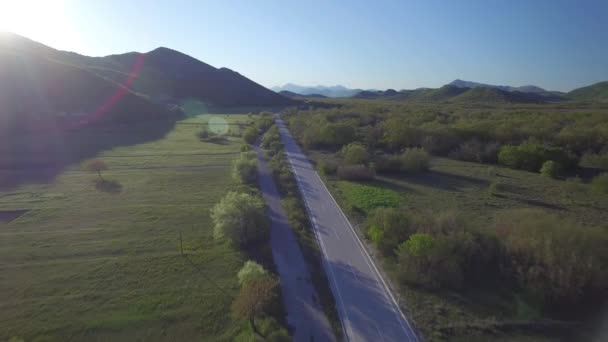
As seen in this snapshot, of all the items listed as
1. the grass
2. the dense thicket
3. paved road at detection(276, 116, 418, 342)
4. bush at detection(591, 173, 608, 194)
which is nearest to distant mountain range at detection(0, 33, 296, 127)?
the dense thicket

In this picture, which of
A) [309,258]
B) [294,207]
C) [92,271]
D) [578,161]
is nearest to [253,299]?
[309,258]

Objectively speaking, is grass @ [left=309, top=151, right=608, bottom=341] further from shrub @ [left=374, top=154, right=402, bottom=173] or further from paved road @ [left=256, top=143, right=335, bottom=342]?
paved road @ [left=256, top=143, right=335, bottom=342]

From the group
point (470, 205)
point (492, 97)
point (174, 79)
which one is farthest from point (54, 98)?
point (492, 97)

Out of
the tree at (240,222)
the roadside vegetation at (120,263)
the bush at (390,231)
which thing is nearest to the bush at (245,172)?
the roadside vegetation at (120,263)

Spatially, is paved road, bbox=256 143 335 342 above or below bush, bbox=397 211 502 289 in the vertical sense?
below

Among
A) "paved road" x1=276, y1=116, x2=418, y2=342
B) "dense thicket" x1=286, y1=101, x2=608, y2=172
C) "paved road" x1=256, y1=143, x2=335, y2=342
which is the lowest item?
"paved road" x1=256, y1=143, x2=335, y2=342

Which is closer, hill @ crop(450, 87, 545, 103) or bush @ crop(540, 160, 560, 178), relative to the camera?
bush @ crop(540, 160, 560, 178)

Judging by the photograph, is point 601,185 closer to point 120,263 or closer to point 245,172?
point 245,172
